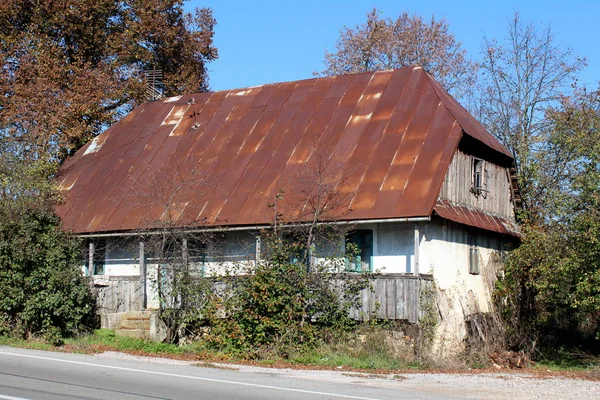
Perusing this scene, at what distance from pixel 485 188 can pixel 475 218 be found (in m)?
2.02

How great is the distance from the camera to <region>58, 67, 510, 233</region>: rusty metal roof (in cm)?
2100

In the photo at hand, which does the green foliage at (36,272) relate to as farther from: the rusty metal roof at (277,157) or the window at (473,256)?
the window at (473,256)

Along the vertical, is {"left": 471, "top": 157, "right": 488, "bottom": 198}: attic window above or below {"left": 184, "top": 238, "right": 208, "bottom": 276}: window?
above

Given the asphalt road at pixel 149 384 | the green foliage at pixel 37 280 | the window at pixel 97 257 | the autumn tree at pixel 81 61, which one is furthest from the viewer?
the autumn tree at pixel 81 61

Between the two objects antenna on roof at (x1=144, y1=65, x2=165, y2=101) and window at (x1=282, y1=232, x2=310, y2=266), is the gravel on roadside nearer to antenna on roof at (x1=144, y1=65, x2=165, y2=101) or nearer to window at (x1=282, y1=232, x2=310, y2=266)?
window at (x1=282, y1=232, x2=310, y2=266)

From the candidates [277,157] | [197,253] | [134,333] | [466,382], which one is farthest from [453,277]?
[134,333]

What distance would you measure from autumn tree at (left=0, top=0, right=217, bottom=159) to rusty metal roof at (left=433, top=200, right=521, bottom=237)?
47.6ft

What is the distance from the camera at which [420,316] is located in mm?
19000

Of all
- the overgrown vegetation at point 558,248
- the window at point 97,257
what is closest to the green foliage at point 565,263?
the overgrown vegetation at point 558,248

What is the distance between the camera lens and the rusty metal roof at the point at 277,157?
68.9 feet

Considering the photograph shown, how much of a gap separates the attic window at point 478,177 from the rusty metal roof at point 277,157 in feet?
2.49

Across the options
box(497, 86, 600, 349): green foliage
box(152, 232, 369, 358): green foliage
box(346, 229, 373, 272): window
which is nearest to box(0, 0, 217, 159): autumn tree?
box(152, 232, 369, 358): green foliage

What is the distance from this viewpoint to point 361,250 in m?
21.2

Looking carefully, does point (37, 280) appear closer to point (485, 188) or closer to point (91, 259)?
point (91, 259)
